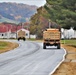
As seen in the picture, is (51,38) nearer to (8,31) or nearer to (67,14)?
(67,14)

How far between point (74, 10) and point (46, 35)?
2021 centimetres

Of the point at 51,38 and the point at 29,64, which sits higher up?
the point at 51,38

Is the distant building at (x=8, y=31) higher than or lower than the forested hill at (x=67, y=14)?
Result: lower

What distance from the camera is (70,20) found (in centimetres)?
7031

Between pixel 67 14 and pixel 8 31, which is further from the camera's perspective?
pixel 8 31

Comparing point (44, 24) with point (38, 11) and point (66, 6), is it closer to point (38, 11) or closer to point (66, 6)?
point (38, 11)

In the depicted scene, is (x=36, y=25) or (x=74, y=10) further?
(x=36, y=25)

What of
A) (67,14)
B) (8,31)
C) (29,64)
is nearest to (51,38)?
(67,14)

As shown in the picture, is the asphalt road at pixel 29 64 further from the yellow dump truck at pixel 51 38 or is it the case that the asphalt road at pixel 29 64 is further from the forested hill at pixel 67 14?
the forested hill at pixel 67 14

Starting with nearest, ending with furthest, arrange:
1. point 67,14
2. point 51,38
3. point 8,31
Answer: point 51,38 < point 67,14 < point 8,31

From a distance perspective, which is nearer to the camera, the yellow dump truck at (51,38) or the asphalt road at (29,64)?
the asphalt road at (29,64)

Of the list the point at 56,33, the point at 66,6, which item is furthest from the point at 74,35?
the point at 56,33

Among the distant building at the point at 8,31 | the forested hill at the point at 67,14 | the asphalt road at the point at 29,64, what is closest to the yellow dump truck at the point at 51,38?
the forested hill at the point at 67,14

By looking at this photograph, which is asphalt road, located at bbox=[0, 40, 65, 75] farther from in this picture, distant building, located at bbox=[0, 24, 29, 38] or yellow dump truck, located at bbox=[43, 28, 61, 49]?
distant building, located at bbox=[0, 24, 29, 38]
